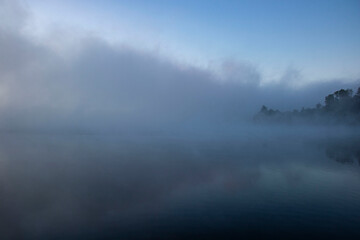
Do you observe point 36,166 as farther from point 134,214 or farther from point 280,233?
point 280,233

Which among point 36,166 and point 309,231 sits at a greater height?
point 36,166

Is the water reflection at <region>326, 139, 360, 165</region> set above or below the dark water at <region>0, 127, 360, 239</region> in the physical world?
above

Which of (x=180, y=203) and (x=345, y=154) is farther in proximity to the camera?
(x=345, y=154)

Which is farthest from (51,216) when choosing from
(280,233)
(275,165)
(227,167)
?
A: (275,165)

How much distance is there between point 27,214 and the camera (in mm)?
18469

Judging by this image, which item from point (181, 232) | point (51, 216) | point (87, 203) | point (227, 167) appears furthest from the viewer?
point (227, 167)

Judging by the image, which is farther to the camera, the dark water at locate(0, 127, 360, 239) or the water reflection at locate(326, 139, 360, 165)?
the water reflection at locate(326, 139, 360, 165)

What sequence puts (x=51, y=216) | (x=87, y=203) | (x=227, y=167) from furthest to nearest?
(x=227, y=167), (x=87, y=203), (x=51, y=216)

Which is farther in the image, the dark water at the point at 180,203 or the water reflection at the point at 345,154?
the water reflection at the point at 345,154

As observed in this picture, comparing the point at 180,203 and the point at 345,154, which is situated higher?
the point at 345,154

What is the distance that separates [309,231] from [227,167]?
21.5 meters

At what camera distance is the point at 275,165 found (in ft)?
128

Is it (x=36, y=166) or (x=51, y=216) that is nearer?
(x=51, y=216)

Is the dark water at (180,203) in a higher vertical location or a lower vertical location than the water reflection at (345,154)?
lower
